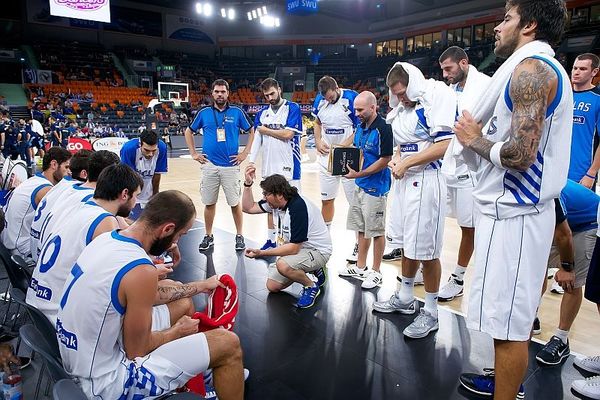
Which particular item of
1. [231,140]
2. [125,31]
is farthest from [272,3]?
[231,140]

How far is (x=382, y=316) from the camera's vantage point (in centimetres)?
338

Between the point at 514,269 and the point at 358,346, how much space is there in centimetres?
139

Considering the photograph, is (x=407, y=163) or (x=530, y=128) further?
(x=407, y=163)

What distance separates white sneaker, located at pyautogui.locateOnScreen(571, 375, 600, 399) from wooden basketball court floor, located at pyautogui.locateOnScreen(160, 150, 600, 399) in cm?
6

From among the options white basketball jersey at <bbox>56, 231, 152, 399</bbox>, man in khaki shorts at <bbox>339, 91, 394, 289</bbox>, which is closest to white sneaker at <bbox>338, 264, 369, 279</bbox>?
man in khaki shorts at <bbox>339, 91, 394, 289</bbox>

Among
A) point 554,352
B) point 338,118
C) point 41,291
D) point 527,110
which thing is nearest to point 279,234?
point 338,118

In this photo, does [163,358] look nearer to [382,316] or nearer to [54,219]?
[54,219]

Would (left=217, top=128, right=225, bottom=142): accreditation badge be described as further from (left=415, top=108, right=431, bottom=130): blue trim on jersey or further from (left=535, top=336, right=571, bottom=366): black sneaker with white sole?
(left=535, top=336, right=571, bottom=366): black sneaker with white sole

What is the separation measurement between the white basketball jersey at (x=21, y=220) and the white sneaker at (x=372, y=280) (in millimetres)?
2699

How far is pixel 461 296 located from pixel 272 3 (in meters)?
26.2

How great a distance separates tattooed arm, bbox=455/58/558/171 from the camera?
1645mm

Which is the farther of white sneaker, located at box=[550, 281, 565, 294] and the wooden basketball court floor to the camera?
white sneaker, located at box=[550, 281, 565, 294]

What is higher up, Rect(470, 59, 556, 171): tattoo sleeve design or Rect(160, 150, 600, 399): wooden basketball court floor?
Rect(470, 59, 556, 171): tattoo sleeve design

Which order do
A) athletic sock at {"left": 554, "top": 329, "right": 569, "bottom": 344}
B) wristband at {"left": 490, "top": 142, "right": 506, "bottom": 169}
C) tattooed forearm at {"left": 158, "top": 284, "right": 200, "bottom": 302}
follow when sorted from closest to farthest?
wristband at {"left": 490, "top": 142, "right": 506, "bottom": 169} < tattooed forearm at {"left": 158, "top": 284, "right": 200, "bottom": 302} < athletic sock at {"left": 554, "top": 329, "right": 569, "bottom": 344}
